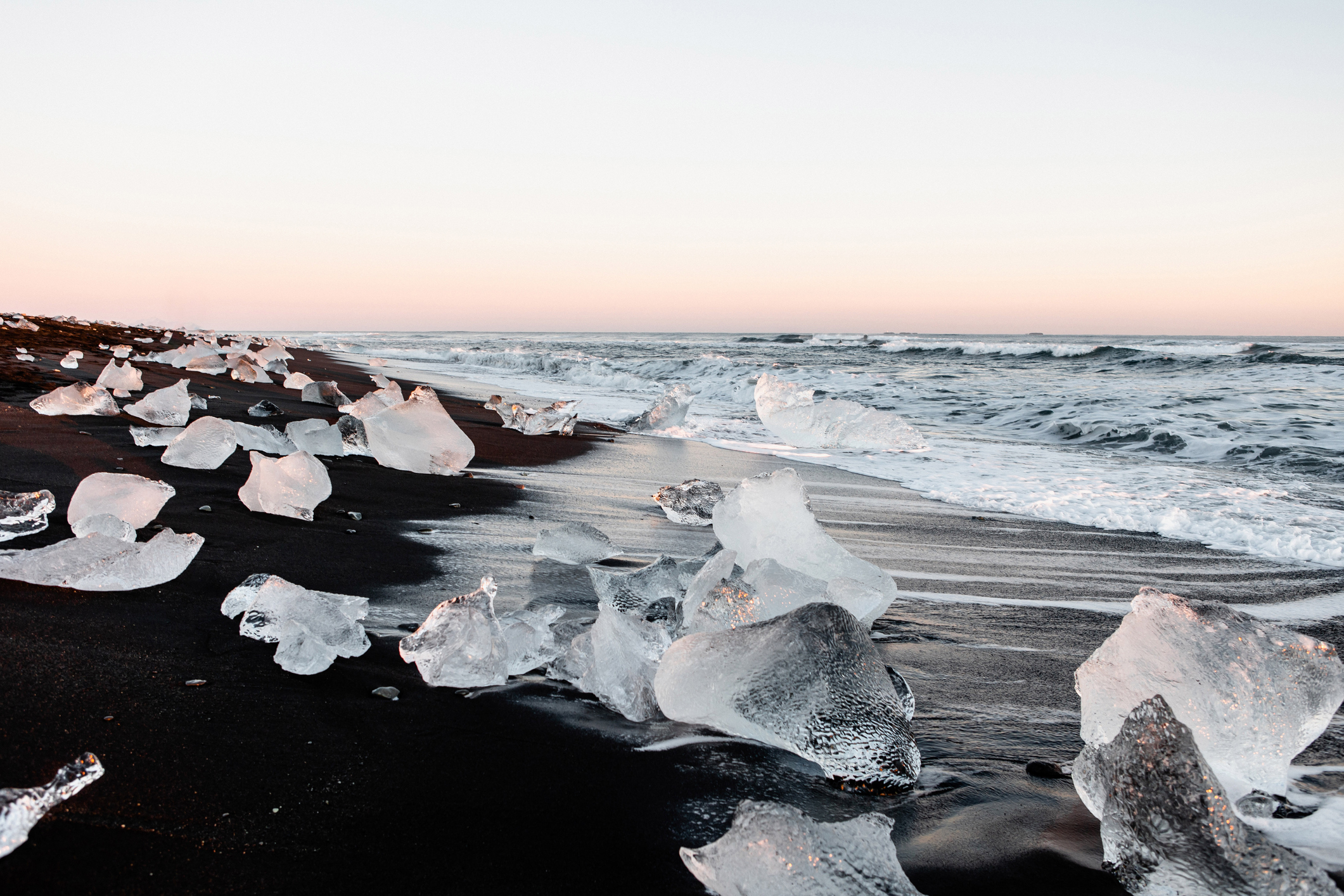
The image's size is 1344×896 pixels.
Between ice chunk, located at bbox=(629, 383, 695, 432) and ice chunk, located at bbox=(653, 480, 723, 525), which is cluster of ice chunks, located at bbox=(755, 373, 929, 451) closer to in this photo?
ice chunk, located at bbox=(629, 383, 695, 432)

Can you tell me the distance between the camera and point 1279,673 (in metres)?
1.43

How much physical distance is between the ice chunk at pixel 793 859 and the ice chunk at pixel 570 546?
1.69 meters

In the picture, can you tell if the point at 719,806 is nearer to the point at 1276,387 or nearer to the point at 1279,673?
the point at 1279,673

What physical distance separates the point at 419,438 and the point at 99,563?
2.18m

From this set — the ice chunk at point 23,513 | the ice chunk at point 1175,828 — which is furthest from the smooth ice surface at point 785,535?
the ice chunk at point 23,513

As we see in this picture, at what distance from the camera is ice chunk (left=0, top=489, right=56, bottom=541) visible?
2141mm

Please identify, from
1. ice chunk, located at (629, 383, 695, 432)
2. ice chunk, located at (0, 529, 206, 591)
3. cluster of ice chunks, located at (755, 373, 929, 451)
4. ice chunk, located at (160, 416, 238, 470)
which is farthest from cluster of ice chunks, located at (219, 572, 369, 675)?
ice chunk, located at (629, 383, 695, 432)

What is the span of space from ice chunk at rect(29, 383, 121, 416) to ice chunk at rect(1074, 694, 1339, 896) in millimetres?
4904

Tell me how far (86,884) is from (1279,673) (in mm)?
1959

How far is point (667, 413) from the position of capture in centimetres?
762

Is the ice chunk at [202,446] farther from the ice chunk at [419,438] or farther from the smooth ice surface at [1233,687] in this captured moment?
the smooth ice surface at [1233,687]

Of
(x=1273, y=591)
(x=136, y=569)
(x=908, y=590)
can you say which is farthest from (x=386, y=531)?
(x=1273, y=591)

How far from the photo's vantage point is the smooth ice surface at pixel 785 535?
223cm

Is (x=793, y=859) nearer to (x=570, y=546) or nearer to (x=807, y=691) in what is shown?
(x=807, y=691)
